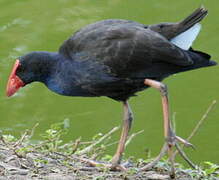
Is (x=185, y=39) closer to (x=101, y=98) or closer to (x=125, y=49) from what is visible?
(x=125, y=49)

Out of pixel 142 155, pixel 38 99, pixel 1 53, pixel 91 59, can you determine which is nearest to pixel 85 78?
pixel 91 59

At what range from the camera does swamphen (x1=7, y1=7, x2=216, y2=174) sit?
5133 mm

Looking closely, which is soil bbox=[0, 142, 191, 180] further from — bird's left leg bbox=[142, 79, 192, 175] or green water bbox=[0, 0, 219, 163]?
green water bbox=[0, 0, 219, 163]

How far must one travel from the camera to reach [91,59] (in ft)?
16.8

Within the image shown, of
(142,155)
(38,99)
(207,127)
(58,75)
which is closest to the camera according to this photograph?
(58,75)

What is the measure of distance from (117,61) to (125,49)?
10 centimetres

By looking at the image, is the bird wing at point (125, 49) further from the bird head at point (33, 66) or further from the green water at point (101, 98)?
the green water at point (101, 98)

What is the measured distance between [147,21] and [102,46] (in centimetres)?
476

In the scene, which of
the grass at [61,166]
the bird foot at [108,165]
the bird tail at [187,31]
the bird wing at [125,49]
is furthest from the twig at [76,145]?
the bird tail at [187,31]

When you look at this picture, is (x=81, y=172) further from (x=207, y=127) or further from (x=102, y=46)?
(x=207, y=127)

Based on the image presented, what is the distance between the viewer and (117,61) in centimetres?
514

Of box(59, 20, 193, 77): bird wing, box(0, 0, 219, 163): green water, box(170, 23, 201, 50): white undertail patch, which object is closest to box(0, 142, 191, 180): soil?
box(59, 20, 193, 77): bird wing

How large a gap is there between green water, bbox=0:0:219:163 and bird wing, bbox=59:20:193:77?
2.18 metres

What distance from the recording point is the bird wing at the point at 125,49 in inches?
202
